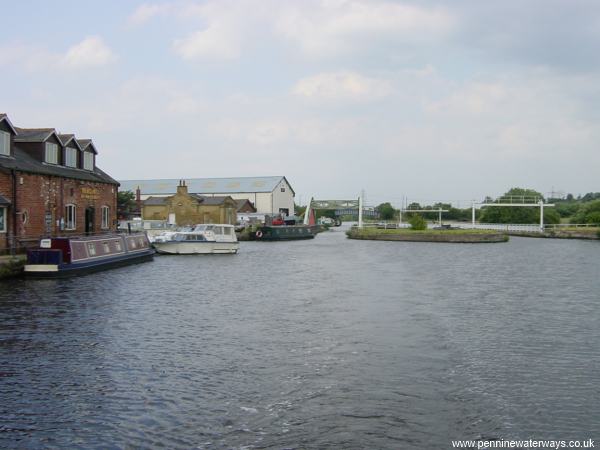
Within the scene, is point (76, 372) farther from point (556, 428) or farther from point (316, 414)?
point (556, 428)

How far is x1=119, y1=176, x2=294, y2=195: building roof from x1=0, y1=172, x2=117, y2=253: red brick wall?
60.4 meters

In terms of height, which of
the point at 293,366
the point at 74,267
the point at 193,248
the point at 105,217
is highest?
A: the point at 105,217

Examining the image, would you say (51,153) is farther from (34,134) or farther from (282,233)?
(282,233)

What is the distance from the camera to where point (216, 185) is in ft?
352

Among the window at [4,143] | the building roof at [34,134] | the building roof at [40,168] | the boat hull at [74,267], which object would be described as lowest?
the boat hull at [74,267]

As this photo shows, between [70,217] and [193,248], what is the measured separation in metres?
11.5

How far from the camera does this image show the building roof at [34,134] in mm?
36656

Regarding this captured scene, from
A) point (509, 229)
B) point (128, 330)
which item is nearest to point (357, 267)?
point (128, 330)

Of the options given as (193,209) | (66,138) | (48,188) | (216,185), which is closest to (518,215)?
(216,185)

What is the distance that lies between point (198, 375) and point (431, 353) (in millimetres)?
5999

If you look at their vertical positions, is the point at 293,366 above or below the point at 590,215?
below

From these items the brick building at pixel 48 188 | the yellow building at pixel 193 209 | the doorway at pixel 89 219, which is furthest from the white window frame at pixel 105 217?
the yellow building at pixel 193 209

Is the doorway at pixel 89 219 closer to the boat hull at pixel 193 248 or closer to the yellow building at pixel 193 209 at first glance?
the boat hull at pixel 193 248

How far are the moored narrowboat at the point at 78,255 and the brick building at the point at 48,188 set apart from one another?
10.7ft
